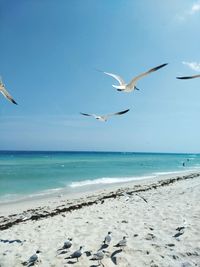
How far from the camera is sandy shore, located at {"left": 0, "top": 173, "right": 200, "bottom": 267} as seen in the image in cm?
618

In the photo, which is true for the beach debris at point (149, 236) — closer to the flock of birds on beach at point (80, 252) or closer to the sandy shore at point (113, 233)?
the sandy shore at point (113, 233)

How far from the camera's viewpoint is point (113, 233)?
316 inches

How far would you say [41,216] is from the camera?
11.9 meters

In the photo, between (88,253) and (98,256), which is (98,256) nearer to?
(98,256)

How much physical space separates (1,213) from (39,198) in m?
4.42

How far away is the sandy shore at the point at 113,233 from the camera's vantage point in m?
6.18

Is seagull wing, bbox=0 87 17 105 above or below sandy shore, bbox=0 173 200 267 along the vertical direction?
above

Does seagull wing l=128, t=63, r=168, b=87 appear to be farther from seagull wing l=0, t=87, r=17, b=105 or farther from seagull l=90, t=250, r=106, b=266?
seagull l=90, t=250, r=106, b=266

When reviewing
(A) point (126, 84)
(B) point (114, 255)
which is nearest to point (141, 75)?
(A) point (126, 84)

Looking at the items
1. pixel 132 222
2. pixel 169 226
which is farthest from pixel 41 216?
pixel 169 226

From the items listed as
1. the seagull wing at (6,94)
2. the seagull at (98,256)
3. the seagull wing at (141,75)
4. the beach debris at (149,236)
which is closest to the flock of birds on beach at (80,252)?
the seagull at (98,256)

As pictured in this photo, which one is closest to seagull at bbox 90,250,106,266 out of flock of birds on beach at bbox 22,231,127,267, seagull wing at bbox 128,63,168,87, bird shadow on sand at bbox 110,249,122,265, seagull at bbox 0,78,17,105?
flock of birds on beach at bbox 22,231,127,267

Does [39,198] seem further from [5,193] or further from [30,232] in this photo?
[30,232]

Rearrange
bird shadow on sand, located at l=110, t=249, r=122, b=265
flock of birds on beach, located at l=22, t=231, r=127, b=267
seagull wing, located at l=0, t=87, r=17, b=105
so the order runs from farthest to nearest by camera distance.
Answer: seagull wing, located at l=0, t=87, r=17, b=105 < flock of birds on beach, located at l=22, t=231, r=127, b=267 < bird shadow on sand, located at l=110, t=249, r=122, b=265
